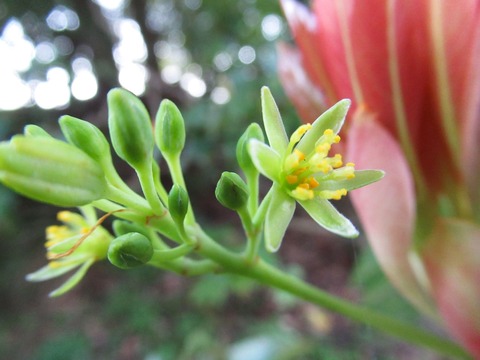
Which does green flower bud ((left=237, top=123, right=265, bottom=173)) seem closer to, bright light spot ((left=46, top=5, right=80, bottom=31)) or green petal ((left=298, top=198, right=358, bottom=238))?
green petal ((left=298, top=198, right=358, bottom=238))

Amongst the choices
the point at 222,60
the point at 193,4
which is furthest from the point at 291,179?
the point at 193,4

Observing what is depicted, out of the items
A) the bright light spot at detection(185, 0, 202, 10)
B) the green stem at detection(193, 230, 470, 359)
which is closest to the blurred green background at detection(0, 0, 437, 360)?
the bright light spot at detection(185, 0, 202, 10)

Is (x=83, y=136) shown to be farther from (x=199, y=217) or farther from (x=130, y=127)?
(x=199, y=217)

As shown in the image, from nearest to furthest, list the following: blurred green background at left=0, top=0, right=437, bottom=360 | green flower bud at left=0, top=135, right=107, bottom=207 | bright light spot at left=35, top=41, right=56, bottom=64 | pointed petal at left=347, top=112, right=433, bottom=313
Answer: green flower bud at left=0, top=135, right=107, bottom=207
pointed petal at left=347, top=112, right=433, bottom=313
blurred green background at left=0, top=0, right=437, bottom=360
bright light spot at left=35, top=41, right=56, bottom=64

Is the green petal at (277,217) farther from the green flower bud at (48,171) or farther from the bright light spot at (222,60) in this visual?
the bright light spot at (222,60)

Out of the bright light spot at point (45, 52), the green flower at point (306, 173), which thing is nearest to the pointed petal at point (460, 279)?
the green flower at point (306, 173)

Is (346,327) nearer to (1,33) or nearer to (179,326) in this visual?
(179,326)
